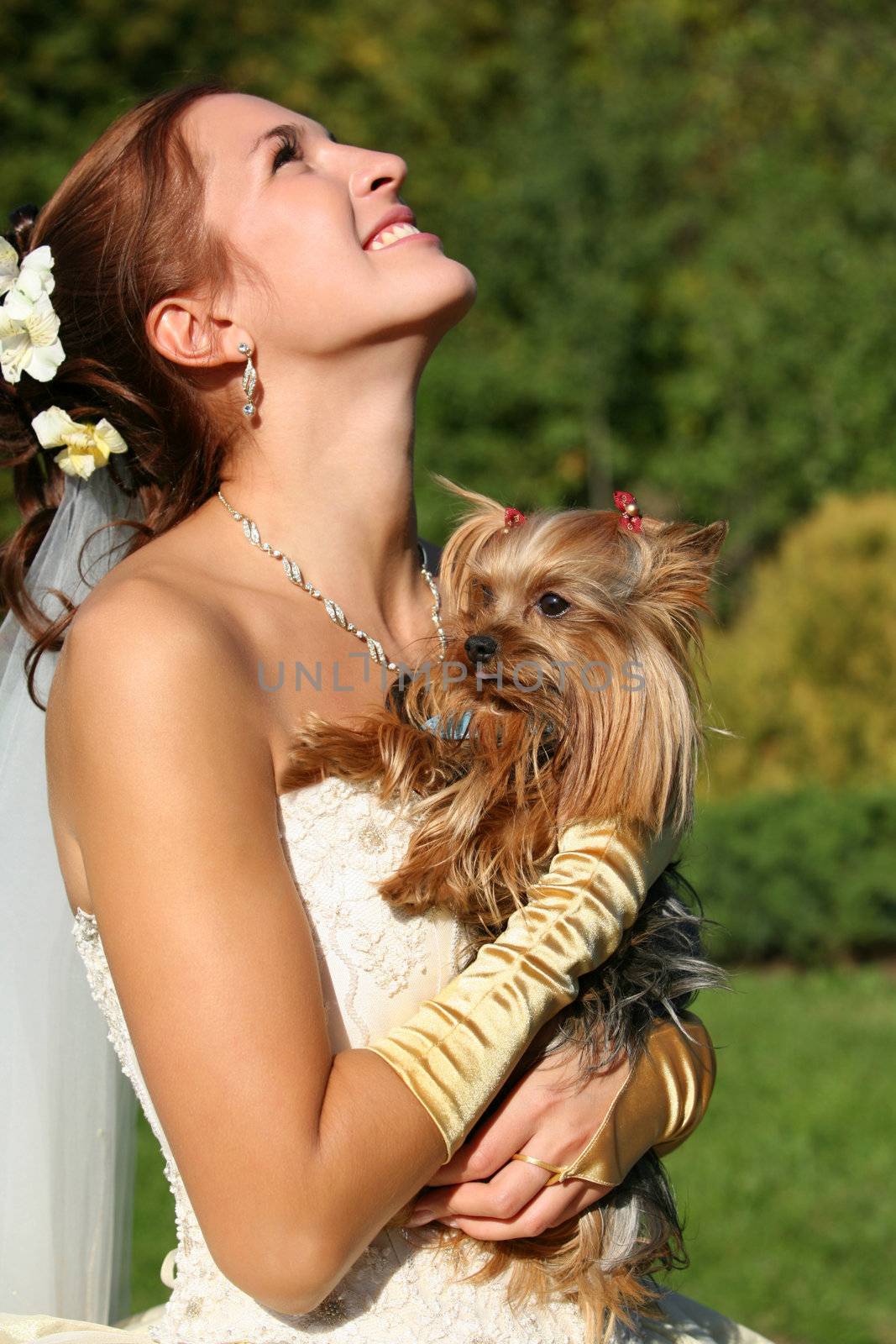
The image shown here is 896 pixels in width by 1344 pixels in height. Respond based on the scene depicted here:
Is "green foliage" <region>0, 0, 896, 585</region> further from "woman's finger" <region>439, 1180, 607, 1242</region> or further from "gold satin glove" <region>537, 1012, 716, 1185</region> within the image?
"woman's finger" <region>439, 1180, 607, 1242</region>

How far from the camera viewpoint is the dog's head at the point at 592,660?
2.44m

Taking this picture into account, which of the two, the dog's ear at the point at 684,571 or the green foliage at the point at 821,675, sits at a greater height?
the dog's ear at the point at 684,571

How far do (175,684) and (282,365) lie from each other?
2.67 ft

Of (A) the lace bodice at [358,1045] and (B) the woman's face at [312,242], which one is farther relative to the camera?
(B) the woman's face at [312,242]

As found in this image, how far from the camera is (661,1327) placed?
94.7 inches

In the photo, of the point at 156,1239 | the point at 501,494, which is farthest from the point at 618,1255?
the point at 501,494

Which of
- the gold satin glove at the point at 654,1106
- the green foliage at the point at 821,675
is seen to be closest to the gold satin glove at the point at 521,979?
the gold satin glove at the point at 654,1106

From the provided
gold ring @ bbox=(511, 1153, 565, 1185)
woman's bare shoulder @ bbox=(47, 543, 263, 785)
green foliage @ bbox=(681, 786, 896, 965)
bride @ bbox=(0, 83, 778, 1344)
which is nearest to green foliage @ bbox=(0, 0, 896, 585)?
green foliage @ bbox=(681, 786, 896, 965)

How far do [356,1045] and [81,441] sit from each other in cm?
125

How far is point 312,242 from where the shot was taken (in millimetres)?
2418

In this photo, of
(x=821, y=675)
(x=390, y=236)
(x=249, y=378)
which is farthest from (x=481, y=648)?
(x=821, y=675)

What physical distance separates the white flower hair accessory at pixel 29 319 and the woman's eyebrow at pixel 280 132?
418 mm

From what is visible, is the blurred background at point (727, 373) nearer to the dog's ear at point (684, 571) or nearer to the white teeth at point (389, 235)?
the dog's ear at point (684, 571)

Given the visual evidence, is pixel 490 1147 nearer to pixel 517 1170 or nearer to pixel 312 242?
pixel 517 1170
